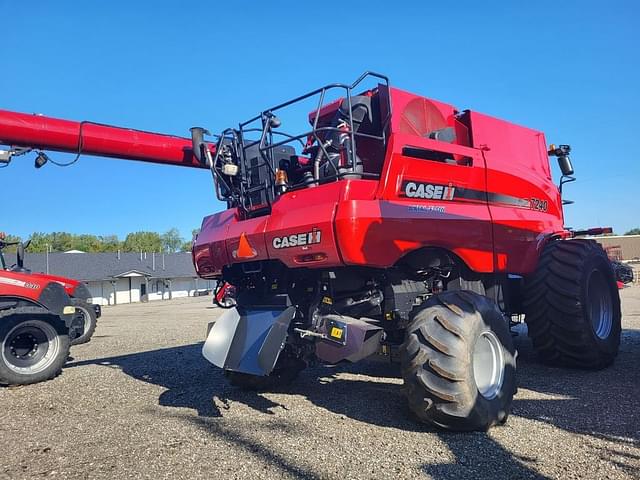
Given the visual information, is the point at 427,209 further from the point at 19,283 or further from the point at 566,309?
the point at 19,283

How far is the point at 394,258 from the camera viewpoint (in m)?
4.92

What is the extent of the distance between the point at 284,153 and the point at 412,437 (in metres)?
3.54

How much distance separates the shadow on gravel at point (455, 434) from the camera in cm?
379

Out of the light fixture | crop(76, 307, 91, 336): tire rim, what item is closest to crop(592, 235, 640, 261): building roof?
crop(76, 307, 91, 336): tire rim

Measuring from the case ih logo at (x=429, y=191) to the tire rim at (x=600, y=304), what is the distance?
2.96m

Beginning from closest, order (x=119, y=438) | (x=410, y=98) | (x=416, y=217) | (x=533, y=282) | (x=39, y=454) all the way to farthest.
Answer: (x=39, y=454), (x=119, y=438), (x=416, y=217), (x=410, y=98), (x=533, y=282)

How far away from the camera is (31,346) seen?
317 inches

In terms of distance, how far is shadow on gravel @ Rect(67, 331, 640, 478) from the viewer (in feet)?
12.4

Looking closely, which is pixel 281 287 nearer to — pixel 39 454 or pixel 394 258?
pixel 394 258

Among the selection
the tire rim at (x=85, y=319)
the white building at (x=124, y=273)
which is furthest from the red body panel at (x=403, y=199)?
the white building at (x=124, y=273)

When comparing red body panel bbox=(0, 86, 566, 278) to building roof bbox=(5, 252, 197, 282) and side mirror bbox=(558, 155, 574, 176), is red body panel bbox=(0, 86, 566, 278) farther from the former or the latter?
building roof bbox=(5, 252, 197, 282)

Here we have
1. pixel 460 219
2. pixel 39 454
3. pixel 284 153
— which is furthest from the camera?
pixel 284 153

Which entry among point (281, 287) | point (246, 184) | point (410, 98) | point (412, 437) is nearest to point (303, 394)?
point (281, 287)

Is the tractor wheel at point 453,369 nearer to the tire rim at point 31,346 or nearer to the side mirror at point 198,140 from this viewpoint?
the side mirror at point 198,140
